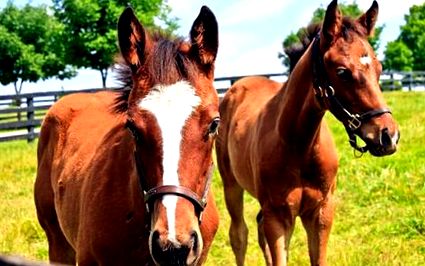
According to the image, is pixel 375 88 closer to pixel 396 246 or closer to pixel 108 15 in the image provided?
pixel 396 246

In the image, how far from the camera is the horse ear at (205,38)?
115 inches

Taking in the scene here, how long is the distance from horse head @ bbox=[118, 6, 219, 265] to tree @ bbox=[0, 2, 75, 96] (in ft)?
127

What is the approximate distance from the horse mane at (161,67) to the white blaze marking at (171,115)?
62 mm

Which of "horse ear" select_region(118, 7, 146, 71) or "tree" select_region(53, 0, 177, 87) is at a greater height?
"tree" select_region(53, 0, 177, 87)

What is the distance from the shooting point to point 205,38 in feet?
9.70

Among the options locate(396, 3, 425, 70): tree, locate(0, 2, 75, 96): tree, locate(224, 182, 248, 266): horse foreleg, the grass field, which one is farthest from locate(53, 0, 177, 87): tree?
locate(396, 3, 425, 70): tree

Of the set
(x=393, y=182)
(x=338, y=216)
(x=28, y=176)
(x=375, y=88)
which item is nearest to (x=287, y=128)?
(x=375, y=88)

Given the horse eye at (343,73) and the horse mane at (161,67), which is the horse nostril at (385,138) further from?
the horse mane at (161,67)

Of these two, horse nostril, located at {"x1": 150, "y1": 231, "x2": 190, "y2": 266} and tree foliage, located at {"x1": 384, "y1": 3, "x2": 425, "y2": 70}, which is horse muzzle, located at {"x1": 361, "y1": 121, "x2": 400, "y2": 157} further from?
tree foliage, located at {"x1": 384, "y1": 3, "x2": 425, "y2": 70}

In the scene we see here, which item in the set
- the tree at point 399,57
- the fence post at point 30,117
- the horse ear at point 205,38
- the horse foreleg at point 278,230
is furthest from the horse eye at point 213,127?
the tree at point 399,57

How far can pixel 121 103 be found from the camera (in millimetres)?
3098

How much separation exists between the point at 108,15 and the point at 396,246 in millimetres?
25902

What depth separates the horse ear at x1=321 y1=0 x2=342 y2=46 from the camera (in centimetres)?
443

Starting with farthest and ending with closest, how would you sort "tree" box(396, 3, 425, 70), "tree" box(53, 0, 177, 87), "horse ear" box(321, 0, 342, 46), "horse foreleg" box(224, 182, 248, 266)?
"tree" box(396, 3, 425, 70)
"tree" box(53, 0, 177, 87)
"horse foreleg" box(224, 182, 248, 266)
"horse ear" box(321, 0, 342, 46)
